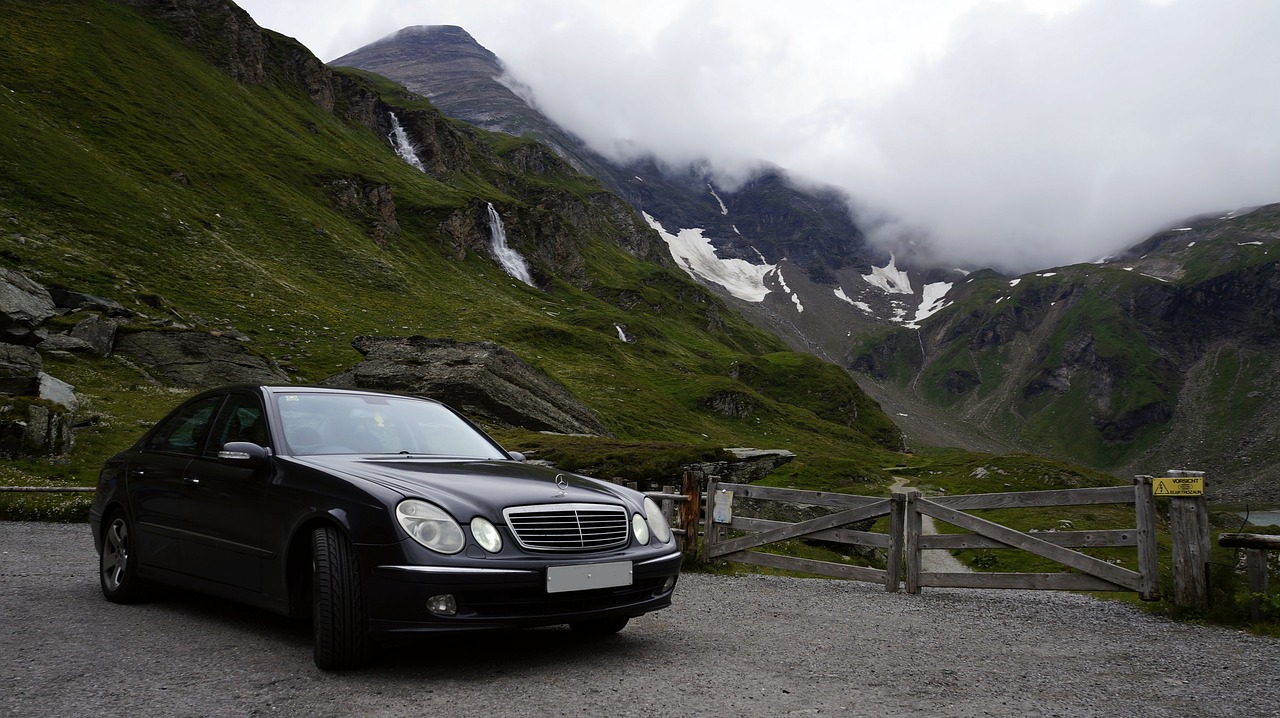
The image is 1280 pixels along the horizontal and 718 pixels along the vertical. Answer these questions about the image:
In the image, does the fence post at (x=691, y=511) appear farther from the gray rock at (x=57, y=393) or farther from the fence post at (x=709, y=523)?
the gray rock at (x=57, y=393)

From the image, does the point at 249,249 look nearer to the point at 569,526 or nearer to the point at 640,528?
the point at 640,528

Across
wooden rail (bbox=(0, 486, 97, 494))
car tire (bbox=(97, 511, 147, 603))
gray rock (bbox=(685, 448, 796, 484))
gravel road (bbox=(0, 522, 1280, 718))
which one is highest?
gray rock (bbox=(685, 448, 796, 484))

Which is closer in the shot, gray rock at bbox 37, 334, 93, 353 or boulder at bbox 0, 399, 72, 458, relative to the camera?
boulder at bbox 0, 399, 72, 458

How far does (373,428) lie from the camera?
7051 mm

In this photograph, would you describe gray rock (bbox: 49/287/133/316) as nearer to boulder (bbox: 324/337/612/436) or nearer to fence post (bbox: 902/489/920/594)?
boulder (bbox: 324/337/612/436)

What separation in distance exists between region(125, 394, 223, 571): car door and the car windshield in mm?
1117

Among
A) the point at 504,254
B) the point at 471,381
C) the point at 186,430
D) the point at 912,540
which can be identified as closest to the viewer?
the point at 186,430

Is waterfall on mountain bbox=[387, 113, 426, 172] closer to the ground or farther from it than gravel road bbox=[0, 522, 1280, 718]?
farther from it

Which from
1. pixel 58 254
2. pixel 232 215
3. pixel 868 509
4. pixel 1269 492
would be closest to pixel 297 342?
pixel 58 254

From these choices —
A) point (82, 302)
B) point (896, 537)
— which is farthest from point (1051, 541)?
point (82, 302)

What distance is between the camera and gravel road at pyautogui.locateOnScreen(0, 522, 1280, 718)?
4941mm

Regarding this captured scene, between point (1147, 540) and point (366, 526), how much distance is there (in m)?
9.33

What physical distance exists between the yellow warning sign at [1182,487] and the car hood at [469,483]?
22.4 feet

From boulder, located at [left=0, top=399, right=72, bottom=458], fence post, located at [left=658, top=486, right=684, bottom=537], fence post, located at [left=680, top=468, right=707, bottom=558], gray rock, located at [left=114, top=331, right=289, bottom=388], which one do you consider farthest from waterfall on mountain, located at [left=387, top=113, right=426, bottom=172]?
fence post, located at [left=680, top=468, right=707, bottom=558]
